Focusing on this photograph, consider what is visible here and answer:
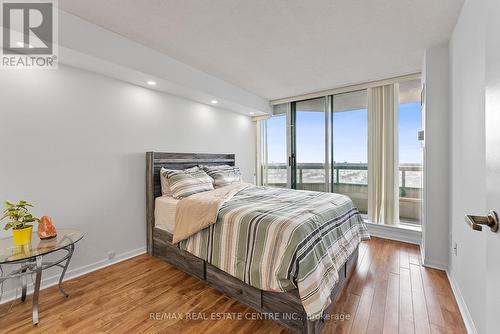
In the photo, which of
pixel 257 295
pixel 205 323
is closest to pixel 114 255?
pixel 205 323

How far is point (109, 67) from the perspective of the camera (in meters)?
2.29

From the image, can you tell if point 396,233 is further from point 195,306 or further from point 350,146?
point 195,306

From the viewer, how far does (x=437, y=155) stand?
2381mm

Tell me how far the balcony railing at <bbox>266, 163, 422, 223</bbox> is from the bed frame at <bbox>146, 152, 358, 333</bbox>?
1.53 m

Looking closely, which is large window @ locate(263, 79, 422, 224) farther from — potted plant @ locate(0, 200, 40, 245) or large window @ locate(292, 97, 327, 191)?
potted plant @ locate(0, 200, 40, 245)

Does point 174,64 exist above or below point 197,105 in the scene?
above

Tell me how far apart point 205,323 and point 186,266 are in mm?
787

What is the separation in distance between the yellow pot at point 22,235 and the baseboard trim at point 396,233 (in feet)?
13.6

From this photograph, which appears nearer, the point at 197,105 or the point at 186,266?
the point at 186,266

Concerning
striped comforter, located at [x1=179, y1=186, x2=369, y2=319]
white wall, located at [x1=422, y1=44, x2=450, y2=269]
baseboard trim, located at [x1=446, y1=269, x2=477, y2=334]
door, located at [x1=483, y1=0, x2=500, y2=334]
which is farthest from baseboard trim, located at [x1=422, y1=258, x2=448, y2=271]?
door, located at [x1=483, y1=0, x2=500, y2=334]

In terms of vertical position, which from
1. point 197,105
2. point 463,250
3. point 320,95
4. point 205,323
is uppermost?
point 320,95

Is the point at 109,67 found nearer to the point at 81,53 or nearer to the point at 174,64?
the point at 81,53

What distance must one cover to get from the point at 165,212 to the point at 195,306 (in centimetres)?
115

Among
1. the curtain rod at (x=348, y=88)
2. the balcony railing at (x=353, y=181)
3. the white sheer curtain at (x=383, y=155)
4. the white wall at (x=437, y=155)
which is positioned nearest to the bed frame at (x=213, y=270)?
the white wall at (x=437, y=155)
